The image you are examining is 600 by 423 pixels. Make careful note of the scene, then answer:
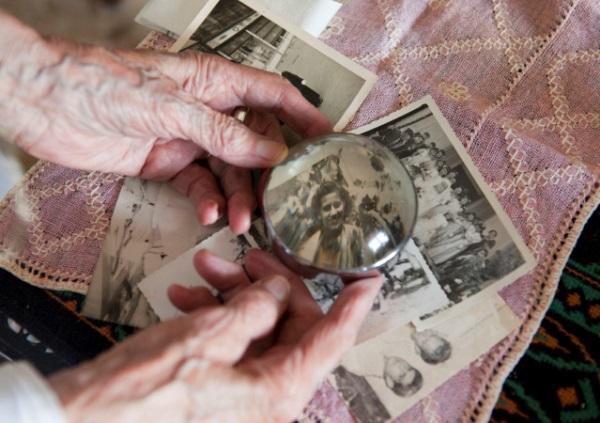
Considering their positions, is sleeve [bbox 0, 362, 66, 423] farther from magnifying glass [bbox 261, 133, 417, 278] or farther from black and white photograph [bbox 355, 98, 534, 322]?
black and white photograph [bbox 355, 98, 534, 322]

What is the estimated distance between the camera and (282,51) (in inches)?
34.1

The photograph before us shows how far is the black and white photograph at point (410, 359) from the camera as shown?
2.21ft

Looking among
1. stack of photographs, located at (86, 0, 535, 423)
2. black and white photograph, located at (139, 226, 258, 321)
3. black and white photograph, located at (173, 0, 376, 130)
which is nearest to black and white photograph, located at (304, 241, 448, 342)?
stack of photographs, located at (86, 0, 535, 423)

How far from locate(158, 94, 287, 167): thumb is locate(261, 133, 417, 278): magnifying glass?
33 millimetres

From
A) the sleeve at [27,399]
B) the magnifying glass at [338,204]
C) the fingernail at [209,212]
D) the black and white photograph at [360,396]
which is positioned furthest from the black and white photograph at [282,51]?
the sleeve at [27,399]

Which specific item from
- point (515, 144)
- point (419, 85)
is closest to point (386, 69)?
point (419, 85)

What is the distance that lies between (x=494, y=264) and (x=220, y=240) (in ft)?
1.19

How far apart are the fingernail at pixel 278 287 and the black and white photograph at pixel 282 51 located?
28 centimetres

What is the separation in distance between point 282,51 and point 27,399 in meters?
0.61

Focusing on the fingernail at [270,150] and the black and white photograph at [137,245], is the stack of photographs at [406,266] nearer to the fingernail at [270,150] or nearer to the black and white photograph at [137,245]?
the black and white photograph at [137,245]

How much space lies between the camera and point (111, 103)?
0.66 m

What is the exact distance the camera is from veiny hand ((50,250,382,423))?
49 cm

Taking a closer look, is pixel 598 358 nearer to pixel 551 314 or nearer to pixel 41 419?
pixel 551 314

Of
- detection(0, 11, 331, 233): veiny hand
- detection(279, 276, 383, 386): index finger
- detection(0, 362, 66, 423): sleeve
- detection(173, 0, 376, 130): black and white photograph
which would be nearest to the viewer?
detection(0, 362, 66, 423): sleeve
